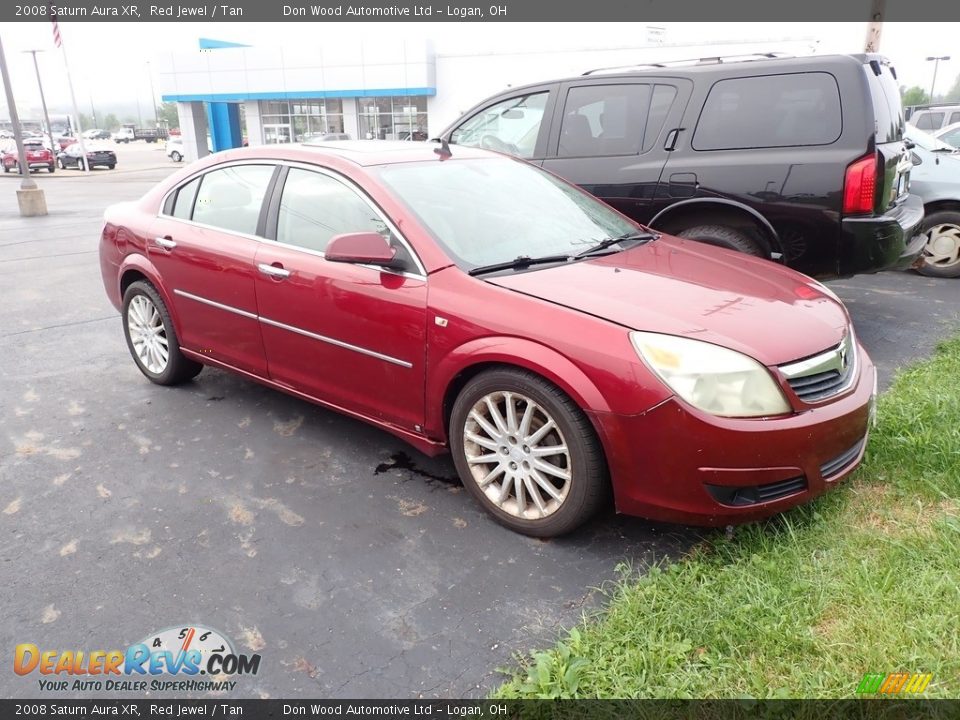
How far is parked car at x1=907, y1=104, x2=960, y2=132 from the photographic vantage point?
1486 centimetres

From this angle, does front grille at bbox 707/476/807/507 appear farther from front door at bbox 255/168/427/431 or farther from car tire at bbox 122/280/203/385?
car tire at bbox 122/280/203/385

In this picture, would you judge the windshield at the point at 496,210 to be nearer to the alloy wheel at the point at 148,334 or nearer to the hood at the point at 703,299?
the hood at the point at 703,299

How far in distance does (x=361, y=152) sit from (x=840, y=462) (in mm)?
2787

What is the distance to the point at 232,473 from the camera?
3.76 meters

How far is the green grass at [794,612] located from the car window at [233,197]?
111 inches

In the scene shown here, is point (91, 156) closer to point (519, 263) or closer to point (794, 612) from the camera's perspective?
point (519, 263)

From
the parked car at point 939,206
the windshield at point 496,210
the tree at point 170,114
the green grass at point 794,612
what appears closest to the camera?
the green grass at point 794,612

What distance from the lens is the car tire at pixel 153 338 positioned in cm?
471

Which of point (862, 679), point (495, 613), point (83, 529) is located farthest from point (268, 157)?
point (862, 679)

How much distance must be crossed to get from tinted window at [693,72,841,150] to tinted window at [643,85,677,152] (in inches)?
11.2

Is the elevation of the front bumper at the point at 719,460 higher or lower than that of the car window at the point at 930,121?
lower

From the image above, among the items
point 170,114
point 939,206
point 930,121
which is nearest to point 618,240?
point 939,206

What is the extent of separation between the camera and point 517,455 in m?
3.06

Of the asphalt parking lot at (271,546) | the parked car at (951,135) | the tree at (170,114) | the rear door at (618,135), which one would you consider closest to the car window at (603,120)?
the rear door at (618,135)
